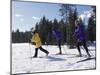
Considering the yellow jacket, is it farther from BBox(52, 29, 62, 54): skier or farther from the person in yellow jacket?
BBox(52, 29, 62, 54): skier

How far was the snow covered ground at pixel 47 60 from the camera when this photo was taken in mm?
2476

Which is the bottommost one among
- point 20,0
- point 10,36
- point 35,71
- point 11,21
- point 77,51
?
point 35,71

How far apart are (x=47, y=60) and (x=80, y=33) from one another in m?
0.55

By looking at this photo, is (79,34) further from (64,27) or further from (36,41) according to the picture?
(36,41)

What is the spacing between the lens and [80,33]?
109 inches

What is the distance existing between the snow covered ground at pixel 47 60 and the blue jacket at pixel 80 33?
17 centimetres

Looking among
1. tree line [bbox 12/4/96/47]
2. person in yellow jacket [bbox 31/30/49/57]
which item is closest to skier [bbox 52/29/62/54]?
tree line [bbox 12/4/96/47]

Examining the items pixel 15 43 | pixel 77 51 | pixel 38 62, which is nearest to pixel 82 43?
pixel 77 51

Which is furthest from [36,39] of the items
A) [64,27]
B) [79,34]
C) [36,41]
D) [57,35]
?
[79,34]

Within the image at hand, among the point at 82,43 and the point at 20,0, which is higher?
the point at 20,0

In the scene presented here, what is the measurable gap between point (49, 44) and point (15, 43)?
0.41 meters

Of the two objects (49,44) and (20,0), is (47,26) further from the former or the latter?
(20,0)

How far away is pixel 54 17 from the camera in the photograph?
8.69ft

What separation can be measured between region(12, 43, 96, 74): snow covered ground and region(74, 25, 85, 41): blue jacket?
166 mm
